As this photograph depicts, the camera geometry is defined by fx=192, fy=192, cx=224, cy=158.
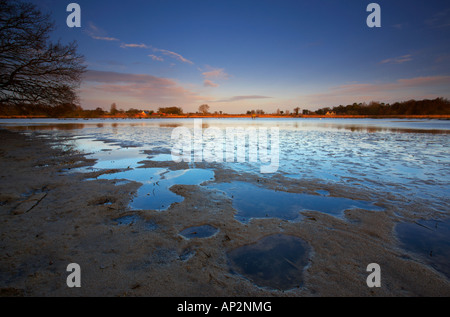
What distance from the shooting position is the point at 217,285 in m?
2.39

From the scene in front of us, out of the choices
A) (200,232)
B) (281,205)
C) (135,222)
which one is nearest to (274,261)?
(200,232)

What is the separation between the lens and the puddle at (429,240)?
2.88 metres

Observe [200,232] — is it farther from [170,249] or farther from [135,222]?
[135,222]

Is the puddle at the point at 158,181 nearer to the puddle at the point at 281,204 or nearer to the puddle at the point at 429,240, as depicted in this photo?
the puddle at the point at 281,204

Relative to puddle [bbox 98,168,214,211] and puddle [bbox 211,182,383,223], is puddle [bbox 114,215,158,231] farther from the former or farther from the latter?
puddle [bbox 211,182,383,223]

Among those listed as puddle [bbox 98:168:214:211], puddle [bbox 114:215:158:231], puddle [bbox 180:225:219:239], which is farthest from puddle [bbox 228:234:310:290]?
puddle [bbox 98:168:214:211]

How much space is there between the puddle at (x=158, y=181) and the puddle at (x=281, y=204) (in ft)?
5.45

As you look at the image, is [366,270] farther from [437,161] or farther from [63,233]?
[437,161]

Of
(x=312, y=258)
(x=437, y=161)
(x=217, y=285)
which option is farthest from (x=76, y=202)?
(x=437, y=161)

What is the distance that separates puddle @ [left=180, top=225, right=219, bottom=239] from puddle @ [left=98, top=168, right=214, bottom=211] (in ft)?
3.98

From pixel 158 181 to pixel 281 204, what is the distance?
4288mm

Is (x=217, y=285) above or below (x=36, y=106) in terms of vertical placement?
below

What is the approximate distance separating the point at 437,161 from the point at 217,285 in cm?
1287

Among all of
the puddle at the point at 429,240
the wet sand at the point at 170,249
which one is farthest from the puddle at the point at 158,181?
the puddle at the point at 429,240
